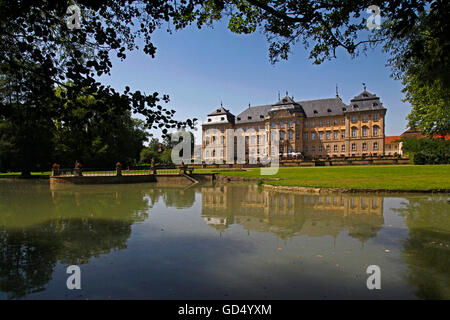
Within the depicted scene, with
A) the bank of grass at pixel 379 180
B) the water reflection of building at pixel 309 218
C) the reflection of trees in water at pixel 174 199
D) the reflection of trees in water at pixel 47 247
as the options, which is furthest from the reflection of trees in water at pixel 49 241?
the bank of grass at pixel 379 180

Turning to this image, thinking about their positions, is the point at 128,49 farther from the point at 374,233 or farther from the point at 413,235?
the point at 413,235

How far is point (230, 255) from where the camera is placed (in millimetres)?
4684

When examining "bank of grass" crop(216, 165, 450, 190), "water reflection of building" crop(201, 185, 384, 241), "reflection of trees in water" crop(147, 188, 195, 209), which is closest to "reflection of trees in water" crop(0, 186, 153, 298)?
"reflection of trees in water" crop(147, 188, 195, 209)

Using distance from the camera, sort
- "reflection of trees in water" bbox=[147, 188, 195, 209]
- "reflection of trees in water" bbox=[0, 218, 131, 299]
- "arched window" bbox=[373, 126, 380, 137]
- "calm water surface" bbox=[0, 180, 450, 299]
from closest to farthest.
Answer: "calm water surface" bbox=[0, 180, 450, 299] → "reflection of trees in water" bbox=[0, 218, 131, 299] → "reflection of trees in water" bbox=[147, 188, 195, 209] → "arched window" bbox=[373, 126, 380, 137]

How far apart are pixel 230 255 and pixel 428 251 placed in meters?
3.46

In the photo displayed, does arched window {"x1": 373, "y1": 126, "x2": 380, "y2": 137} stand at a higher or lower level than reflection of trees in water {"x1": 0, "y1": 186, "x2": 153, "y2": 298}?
higher

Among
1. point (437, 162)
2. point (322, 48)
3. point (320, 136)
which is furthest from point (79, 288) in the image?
point (320, 136)

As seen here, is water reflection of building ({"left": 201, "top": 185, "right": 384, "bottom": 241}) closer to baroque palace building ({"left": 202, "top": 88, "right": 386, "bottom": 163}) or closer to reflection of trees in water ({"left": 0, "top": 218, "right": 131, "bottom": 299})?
reflection of trees in water ({"left": 0, "top": 218, "right": 131, "bottom": 299})

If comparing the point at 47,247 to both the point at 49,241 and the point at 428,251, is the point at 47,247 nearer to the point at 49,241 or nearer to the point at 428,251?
the point at 49,241

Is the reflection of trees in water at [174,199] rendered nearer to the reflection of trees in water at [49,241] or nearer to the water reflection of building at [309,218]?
the reflection of trees in water at [49,241]

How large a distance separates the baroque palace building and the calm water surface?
5491cm

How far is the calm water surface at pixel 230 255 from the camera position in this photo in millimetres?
3387

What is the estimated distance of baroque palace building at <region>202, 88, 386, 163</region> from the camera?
60.8 metres

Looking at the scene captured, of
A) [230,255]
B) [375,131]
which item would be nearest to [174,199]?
[230,255]
